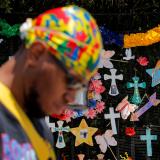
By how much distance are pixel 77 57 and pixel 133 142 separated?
11.5ft

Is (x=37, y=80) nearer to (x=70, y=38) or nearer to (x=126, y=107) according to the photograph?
(x=70, y=38)

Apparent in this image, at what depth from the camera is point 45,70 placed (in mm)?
1651

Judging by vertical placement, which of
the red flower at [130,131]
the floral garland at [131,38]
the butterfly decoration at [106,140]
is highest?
the floral garland at [131,38]

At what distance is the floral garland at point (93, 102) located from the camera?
5020 millimetres

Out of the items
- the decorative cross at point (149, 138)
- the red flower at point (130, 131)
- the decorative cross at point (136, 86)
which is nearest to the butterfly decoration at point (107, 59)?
the decorative cross at point (136, 86)

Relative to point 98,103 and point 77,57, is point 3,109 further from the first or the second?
point 98,103

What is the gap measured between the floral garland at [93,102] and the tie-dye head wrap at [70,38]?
3301mm

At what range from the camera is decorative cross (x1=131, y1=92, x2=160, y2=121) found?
5012 millimetres

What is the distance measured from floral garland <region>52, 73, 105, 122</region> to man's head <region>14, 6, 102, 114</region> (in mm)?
3289

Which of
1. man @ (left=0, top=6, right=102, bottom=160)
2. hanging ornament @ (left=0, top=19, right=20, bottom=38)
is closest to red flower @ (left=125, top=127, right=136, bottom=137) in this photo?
hanging ornament @ (left=0, top=19, right=20, bottom=38)

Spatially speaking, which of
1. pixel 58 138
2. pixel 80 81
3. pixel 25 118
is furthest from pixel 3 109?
pixel 58 138

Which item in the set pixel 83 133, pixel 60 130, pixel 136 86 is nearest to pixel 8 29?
pixel 60 130


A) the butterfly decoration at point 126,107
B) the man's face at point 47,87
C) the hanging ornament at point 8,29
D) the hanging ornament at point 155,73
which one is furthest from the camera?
the butterfly decoration at point 126,107

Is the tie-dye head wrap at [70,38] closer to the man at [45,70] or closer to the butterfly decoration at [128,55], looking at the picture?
the man at [45,70]
